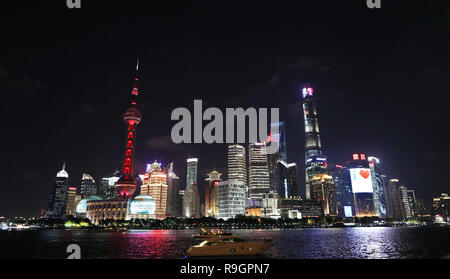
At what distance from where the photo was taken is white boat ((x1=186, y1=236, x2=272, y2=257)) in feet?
126

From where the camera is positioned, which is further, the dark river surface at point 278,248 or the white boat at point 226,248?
the dark river surface at point 278,248

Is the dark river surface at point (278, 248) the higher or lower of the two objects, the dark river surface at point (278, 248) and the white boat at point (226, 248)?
the lower

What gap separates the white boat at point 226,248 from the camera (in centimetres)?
3853

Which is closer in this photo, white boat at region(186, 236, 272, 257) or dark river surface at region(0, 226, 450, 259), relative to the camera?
white boat at region(186, 236, 272, 257)

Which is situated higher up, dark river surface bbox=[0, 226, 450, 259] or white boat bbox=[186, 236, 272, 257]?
white boat bbox=[186, 236, 272, 257]

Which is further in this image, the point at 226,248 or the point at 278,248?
the point at 278,248

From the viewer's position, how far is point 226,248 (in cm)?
3916

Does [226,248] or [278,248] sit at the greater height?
[226,248]
